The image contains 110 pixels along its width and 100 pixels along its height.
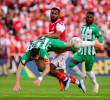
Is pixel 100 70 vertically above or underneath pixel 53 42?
underneath

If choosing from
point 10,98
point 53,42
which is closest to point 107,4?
point 53,42

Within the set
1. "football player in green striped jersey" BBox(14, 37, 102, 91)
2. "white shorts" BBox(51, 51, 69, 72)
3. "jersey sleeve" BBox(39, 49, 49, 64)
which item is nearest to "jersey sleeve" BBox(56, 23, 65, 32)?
"football player in green striped jersey" BBox(14, 37, 102, 91)

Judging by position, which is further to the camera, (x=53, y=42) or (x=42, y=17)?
(x=42, y=17)

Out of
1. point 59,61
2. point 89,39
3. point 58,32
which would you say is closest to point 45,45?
point 58,32

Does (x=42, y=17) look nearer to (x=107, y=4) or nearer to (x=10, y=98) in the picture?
(x=107, y=4)

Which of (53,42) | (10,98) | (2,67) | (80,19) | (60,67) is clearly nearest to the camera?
(10,98)

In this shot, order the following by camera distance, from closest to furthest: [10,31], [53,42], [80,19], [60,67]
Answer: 1. [53,42]
2. [60,67]
3. [10,31]
4. [80,19]

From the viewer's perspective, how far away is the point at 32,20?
32.2 meters

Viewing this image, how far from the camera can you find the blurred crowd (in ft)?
97.9

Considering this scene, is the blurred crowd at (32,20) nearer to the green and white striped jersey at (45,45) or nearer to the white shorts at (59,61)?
the white shorts at (59,61)

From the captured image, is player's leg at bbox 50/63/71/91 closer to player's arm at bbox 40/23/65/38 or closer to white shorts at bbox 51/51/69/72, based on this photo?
white shorts at bbox 51/51/69/72

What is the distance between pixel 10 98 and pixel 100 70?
15.4m

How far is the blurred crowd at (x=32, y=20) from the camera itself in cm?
2985

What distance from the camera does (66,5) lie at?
1344 inches
